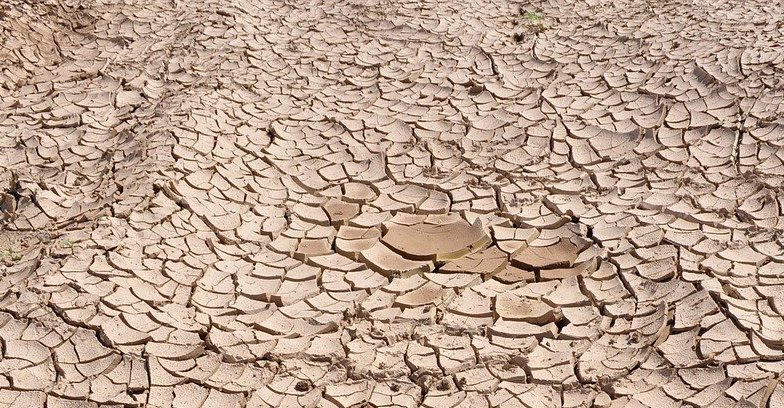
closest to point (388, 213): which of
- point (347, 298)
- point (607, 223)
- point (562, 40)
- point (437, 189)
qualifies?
point (437, 189)

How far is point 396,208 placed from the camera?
344 centimetres

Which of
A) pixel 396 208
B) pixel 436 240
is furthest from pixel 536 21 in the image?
pixel 436 240

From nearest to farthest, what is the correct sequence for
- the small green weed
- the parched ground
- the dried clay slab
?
the parched ground → the dried clay slab → the small green weed

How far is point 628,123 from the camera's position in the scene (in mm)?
3914

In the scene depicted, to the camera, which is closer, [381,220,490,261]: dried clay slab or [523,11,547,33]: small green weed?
[381,220,490,261]: dried clay slab

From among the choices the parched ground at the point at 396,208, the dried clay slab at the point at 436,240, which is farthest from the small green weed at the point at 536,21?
the dried clay slab at the point at 436,240

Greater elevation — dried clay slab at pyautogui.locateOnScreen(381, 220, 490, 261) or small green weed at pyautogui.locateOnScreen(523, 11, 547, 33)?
small green weed at pyautogui.locateOnScreen(523, 11, 547, 33)

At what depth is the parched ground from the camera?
2529 mm

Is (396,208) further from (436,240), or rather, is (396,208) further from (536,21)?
(536,21)

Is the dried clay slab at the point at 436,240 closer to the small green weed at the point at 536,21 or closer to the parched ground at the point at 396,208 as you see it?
the parched ground at the point at 396,208

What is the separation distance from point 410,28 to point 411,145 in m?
1.49

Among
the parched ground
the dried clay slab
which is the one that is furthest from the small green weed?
the dried clay slab

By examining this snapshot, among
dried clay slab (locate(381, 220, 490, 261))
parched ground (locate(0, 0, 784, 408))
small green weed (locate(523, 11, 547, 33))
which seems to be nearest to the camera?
parched ground (locate(0, 0, 784, 408))

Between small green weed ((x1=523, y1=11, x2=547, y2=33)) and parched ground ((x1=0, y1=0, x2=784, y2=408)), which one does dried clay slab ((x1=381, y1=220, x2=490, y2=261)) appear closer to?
parched ground ((x1=0, y1=0, x2=784, y2=408))
